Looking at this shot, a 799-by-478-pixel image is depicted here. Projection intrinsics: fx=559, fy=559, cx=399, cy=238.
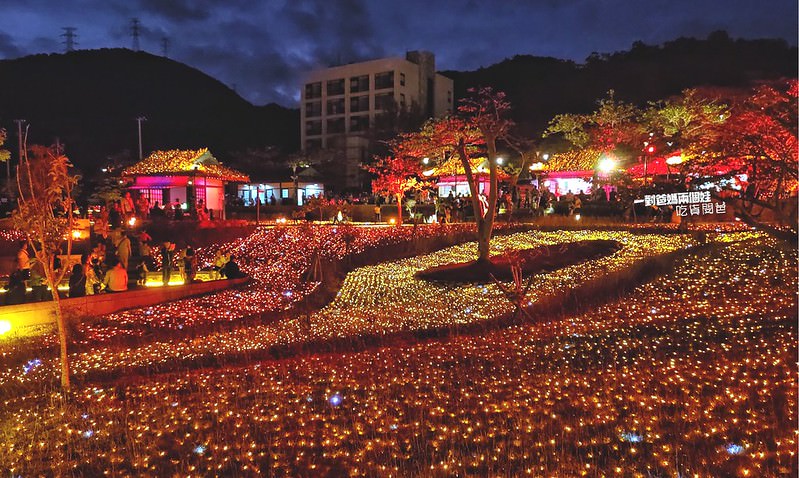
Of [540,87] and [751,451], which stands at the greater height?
[540,87]

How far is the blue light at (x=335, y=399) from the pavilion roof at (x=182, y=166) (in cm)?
1931

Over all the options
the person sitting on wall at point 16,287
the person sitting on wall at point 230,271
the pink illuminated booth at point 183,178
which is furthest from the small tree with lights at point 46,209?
the pink illuminated booth at point 183,178

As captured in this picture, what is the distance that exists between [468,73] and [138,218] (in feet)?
140

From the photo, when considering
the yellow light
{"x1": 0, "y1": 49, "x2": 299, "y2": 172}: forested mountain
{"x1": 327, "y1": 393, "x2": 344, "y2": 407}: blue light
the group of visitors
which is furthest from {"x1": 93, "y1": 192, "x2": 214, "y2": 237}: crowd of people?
{"x1": 0, "y1": 49, "x2": 299, "y2": 172}: forested mountain

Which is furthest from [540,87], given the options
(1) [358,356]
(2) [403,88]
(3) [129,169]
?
(1) [358,356]

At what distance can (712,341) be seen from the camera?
592 cm

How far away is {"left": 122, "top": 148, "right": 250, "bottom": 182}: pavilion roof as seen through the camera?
22.6m

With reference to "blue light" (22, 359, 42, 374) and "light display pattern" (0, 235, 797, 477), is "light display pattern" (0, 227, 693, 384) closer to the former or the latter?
"blue light" (22, 359, 42, 374)

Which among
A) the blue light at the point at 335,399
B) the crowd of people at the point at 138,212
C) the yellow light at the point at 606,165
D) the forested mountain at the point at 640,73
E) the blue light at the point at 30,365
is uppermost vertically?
the forested mountain at the point at 640,73

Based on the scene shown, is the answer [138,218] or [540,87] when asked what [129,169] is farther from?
[540,87]

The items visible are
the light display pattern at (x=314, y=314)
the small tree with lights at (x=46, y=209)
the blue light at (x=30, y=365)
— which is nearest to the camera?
the small tree with lights at (x=46, y=209)

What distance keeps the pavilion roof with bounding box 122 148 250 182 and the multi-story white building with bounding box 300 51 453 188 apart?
841 inches

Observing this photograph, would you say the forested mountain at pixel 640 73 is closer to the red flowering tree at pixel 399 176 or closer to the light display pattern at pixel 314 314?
the red flowering tree at pixel 399 176

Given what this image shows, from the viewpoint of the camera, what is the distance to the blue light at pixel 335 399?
484 centimetres
